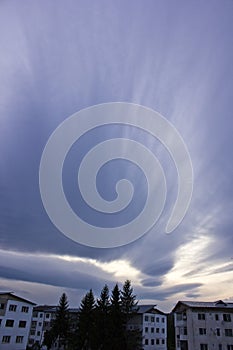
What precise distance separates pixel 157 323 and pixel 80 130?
4902cm

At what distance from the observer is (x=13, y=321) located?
38438 millimetres

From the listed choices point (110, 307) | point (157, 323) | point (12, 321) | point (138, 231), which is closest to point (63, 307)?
point (12, 321)

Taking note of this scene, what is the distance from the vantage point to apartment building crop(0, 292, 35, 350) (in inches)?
1455

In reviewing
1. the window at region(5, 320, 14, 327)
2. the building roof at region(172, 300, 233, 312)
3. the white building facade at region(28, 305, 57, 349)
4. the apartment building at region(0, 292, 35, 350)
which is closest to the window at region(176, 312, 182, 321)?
the building roof at region(172, 300, 233, 312)

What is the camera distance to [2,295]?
38.8 metres

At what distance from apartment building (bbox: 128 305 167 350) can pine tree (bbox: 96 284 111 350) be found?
41.6 feet

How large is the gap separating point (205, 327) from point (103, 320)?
14.3m

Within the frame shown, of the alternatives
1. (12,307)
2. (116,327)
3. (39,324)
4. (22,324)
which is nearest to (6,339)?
(22,324)

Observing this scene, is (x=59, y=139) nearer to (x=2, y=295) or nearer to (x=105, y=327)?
(x=105, y=327)

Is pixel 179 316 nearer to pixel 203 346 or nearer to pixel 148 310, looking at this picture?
pixel 203 346

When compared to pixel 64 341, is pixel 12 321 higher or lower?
higher

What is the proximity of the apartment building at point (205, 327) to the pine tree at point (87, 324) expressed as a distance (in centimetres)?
1274

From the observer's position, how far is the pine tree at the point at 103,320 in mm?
31623

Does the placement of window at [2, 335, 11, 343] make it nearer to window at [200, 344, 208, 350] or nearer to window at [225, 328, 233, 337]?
window at [200, 344, 208, 350]
